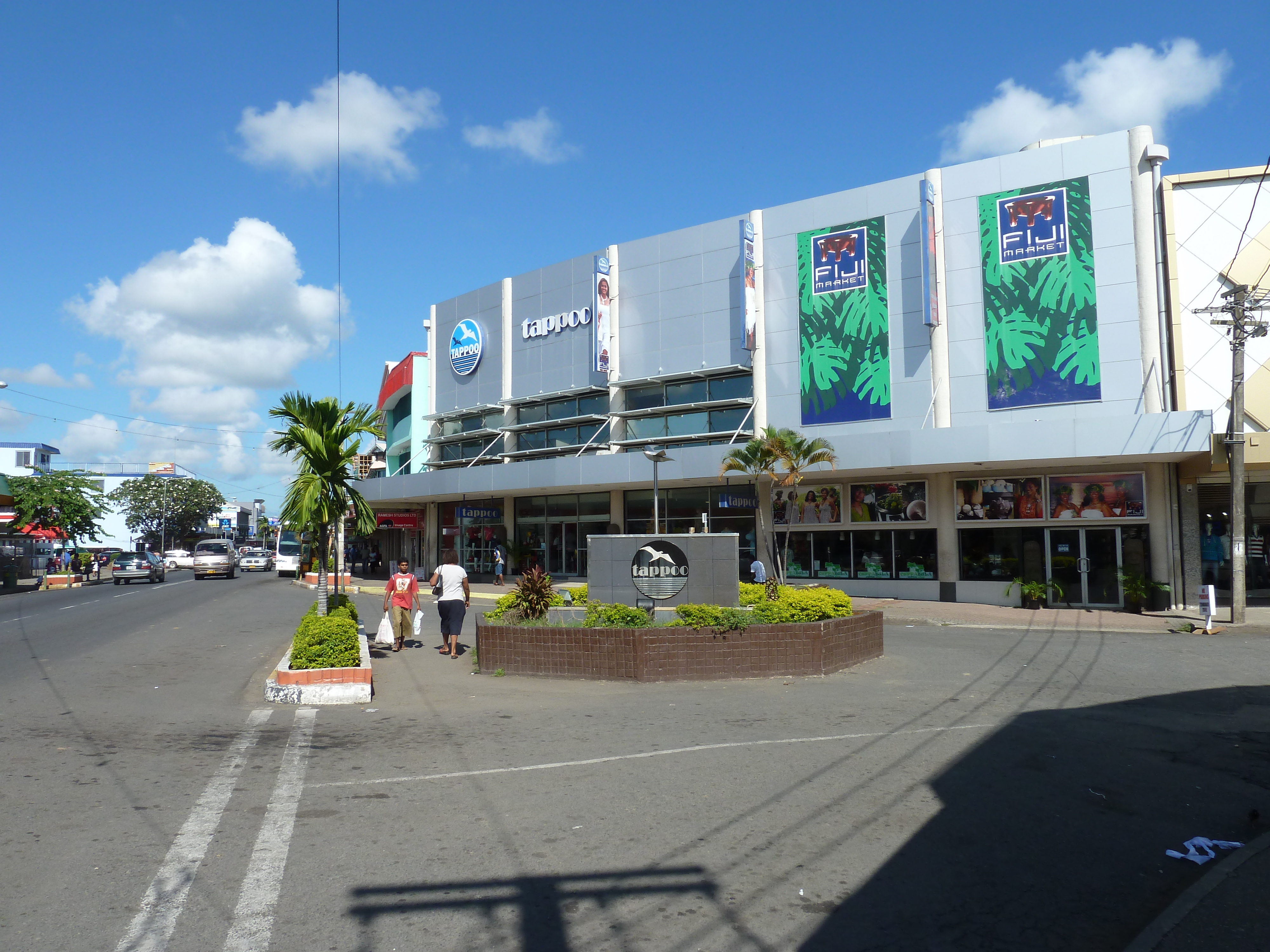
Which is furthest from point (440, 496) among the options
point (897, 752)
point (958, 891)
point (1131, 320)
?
point (958, 891)

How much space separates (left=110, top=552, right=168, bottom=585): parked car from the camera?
4366 cm

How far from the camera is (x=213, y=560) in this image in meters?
48.7

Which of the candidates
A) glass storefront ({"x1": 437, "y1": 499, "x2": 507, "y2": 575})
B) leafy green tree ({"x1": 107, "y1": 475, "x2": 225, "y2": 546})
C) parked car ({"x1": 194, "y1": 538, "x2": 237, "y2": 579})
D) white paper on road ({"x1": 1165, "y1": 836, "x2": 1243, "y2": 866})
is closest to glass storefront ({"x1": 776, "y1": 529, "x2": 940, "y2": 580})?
glass storefront ({"x1": 437, "y1": 499, "x2": 507, "y2": 575})

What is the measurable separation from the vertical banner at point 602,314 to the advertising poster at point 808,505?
8450 millimetres

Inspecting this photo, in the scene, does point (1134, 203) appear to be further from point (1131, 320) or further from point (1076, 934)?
point (1076, 934)

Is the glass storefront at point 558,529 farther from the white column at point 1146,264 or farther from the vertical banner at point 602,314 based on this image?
the white column at point 1146,264

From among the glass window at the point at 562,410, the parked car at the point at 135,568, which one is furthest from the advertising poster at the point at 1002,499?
the parked car at the point at 135,568

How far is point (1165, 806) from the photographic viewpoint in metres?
6.53

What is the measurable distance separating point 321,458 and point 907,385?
60.6ft

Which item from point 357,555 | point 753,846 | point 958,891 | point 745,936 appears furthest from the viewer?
point 357,555

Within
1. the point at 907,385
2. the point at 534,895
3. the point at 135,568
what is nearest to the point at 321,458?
the point at 534,895

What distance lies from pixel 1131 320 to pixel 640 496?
1741 centimetres

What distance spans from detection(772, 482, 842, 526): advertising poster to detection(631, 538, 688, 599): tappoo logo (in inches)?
563

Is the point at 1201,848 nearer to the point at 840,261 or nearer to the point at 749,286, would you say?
the point at 840,261
